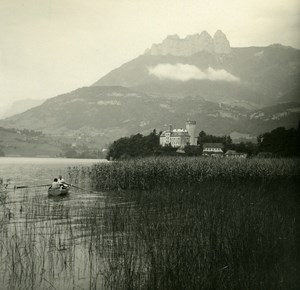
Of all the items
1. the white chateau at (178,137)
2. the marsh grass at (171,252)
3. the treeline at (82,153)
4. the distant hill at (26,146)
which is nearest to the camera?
the marsh grass at (171,252)

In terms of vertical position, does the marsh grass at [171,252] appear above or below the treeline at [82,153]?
below

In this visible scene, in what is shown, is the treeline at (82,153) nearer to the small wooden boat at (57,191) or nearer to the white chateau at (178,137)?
the white chateau at (178,137)

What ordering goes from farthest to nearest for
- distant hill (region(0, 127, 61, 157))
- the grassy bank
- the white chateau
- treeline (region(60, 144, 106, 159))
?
treeline (region(60, 144, 106, 159)), distant hill (region(0, 127, 61, 157)), the white chateau, the grassy bank

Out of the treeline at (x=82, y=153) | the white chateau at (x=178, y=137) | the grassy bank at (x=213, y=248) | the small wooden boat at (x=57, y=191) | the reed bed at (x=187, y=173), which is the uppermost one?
the white chateau at (x=178, y=137)

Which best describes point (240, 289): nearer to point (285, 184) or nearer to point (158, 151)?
point (285, 184)

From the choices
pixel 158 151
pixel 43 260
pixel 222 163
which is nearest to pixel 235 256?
pixel 43 260

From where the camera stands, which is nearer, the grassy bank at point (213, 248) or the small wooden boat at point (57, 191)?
the grassy bank at point (213, 248)

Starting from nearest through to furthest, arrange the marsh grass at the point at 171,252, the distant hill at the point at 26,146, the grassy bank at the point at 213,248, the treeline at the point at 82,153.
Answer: the grassy bank at the point at 213,248 → the marsh grass at the point at 171,252 → the distant hill at the point at 26,146 → the treeline at the point at 82,153

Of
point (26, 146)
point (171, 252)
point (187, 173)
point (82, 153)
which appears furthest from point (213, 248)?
point (82, 153)

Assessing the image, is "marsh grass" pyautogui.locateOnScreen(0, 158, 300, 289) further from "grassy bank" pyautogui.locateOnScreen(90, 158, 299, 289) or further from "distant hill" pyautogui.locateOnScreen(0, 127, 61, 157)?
"distant hill" pyautogui.locateOnScreen(0, 127, 61, 157)

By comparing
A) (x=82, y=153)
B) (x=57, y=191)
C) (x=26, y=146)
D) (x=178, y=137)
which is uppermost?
(x=178, y=137)

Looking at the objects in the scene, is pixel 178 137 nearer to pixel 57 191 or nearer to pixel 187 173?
pixel 187 173

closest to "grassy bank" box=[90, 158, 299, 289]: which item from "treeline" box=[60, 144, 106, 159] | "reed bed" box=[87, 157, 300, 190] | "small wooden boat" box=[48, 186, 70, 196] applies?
"reed bed" box=[87, 157, 300, 190]

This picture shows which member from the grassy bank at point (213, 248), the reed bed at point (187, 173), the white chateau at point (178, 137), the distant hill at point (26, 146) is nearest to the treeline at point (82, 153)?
the distant hill at point (26, 146)
